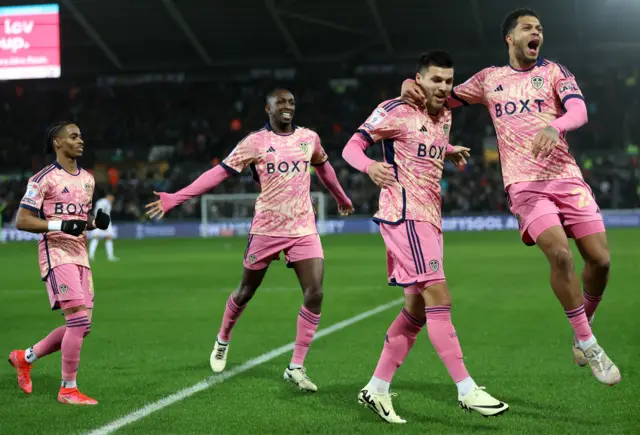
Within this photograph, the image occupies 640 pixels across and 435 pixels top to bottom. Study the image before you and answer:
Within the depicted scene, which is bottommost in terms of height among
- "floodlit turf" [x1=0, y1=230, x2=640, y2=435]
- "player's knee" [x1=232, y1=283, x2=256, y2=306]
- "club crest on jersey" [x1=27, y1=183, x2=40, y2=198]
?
"floodlit turf" [x1=0, y1=230, x2=640, y2=435]

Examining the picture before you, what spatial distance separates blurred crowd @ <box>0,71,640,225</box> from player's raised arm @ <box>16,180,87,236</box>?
3129cm

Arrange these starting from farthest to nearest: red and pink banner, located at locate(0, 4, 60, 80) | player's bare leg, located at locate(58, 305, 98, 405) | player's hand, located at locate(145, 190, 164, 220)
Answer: red and pink banner, located at locate(0, 4, 60, 80) < player's bare leg, located at locate(58, 305, 98, 405) < player's hand, located at locate(145, 190, 164, 220)

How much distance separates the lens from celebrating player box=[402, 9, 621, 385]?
20.2 feet

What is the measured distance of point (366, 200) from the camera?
38531 mm

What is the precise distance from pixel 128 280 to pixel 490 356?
10.9m

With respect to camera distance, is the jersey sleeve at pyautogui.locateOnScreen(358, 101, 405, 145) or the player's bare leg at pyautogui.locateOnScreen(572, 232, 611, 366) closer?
the jersey sleeve at pyautogui.locateOnScreen(358, 101, 405, 145)

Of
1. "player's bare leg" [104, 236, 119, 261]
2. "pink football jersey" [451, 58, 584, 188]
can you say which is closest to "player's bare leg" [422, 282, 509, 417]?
"pink football jersey" [451, 58, 584, 188]

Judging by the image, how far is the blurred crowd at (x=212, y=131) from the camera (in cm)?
3953

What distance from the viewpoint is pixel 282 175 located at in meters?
7.54

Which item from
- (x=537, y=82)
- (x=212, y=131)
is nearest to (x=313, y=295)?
(x=537, y=82)

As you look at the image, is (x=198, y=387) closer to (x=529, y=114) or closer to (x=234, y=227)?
(x=529, y=114)

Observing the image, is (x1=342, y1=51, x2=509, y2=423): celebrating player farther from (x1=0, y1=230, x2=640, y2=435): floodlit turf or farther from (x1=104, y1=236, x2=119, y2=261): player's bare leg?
(x1=104, y1=236, x2=119, y2=261): player's bare leg

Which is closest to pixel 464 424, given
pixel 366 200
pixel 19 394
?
pixel 19 394

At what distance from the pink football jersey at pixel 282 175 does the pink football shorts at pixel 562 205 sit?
190cm
